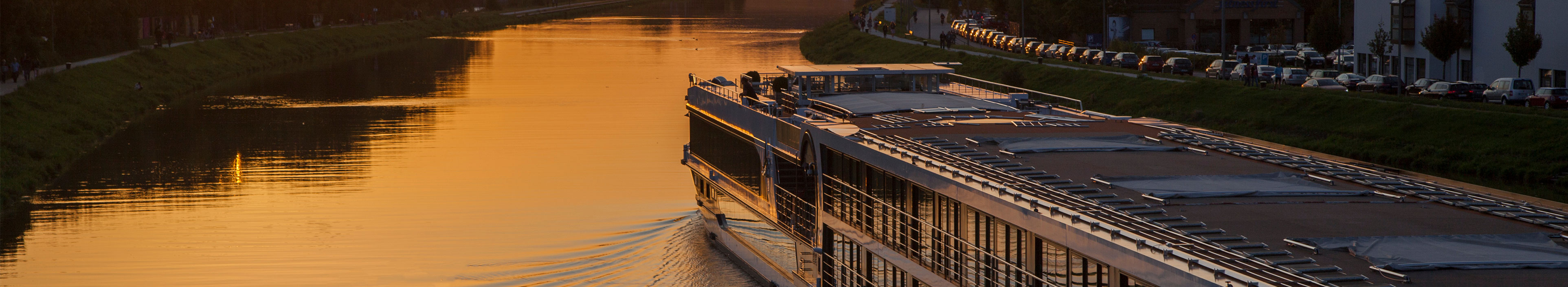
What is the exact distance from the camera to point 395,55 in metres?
96.8

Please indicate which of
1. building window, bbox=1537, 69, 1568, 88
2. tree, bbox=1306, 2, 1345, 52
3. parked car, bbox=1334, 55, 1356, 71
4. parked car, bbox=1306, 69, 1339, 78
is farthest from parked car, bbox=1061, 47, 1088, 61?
building window, bbox=1537, 69, 1568, 88

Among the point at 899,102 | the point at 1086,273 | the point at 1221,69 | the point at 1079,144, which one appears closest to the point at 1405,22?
the point at 1221,69

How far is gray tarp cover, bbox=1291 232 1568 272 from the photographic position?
33.1 feet

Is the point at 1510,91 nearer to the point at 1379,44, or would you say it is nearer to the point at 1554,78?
the point at 1554,78

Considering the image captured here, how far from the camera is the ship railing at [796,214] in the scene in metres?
21.3

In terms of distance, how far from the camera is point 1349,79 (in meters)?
52.2

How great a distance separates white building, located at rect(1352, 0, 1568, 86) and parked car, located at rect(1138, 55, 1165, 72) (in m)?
8.35

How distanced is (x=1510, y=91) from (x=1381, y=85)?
671cm

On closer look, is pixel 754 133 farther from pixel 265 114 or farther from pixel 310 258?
pixel 265 114

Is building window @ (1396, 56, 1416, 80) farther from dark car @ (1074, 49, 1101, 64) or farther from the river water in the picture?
the river water

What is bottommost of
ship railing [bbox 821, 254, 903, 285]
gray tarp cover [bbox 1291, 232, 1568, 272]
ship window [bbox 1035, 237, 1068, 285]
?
ship railing [bbox 821, 254, 903, 285]

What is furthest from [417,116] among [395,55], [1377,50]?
[395,55]

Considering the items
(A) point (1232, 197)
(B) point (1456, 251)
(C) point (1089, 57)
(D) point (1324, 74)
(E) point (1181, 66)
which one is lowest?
(B) point (1456, 251)

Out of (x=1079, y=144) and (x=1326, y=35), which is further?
(x=1326, y=35)
